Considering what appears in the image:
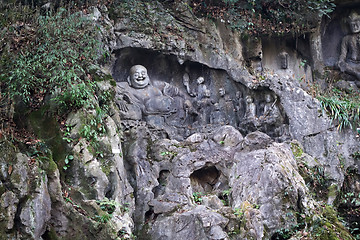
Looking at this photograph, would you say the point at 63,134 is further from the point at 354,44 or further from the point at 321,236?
the point at 354,44

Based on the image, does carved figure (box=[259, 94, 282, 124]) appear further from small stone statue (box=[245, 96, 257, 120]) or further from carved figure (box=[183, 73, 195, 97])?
carved figure (box=[183, 73, 195, 97])

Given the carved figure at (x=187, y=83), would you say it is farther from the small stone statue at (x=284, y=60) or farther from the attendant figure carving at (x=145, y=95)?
the small stone statue at (x=284, y=60)

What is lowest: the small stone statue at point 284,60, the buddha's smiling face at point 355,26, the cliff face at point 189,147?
the cliff face at point 189,147

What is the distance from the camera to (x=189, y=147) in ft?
35.3

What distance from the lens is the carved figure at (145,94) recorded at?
12391 mm

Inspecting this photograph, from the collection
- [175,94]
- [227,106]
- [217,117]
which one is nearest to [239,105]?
[227,106]

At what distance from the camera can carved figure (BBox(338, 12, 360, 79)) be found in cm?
1472

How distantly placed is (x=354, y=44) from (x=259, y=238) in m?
8.61

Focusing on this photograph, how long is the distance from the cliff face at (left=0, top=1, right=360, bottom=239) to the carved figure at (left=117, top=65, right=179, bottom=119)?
31mm

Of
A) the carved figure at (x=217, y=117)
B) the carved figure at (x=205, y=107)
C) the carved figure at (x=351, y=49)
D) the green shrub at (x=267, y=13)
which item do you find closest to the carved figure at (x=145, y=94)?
the carved figure at (x=205, y=107)

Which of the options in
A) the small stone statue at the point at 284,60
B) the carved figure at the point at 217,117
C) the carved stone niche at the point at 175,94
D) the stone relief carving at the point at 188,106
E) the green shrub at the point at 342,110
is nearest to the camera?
the green shrub at the point at 342,110

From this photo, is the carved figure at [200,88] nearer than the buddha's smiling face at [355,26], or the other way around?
the carved figure at [200,88]

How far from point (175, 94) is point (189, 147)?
2.75 metres

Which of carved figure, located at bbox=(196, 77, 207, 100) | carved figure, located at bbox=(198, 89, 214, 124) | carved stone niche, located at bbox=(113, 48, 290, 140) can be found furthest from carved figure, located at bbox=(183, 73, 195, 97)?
carved figure, located at bbox=(198, 89, 214, 124)
